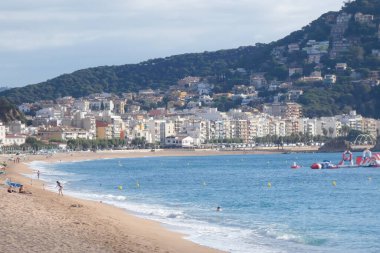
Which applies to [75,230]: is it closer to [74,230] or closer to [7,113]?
[74,230]

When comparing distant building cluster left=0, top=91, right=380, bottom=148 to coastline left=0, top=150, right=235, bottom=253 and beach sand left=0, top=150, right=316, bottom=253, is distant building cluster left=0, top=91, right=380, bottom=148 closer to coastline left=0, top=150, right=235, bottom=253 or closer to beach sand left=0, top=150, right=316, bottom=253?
coastline left=0, top=150, right=235, bottom=253

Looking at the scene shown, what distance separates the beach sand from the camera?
1931 cm

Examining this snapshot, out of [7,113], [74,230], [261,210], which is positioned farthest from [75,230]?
[7,113]

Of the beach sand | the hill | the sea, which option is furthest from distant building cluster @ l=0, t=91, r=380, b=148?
the beach sand

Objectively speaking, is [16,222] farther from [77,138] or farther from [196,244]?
[77,138]

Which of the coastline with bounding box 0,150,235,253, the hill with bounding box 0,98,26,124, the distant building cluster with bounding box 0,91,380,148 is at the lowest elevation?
the coastline with bounding box 0,150,235,253

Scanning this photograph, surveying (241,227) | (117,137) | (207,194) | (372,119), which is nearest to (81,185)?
(207,194)

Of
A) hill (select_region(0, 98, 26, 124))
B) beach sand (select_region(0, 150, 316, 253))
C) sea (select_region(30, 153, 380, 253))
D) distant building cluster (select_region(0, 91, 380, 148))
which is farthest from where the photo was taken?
distant building cluster (select_region(0, 91, 380, 148))

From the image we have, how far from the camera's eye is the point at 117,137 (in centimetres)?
14738

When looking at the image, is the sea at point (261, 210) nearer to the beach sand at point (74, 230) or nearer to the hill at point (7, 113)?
the beach sand at point (74, 230)

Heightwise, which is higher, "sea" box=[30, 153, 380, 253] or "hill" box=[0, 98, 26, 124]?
"hill" box=[0, 98, 26, 124]

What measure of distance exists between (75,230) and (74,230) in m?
0.05

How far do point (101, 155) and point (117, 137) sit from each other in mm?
26636

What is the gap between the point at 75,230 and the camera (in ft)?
72.5
